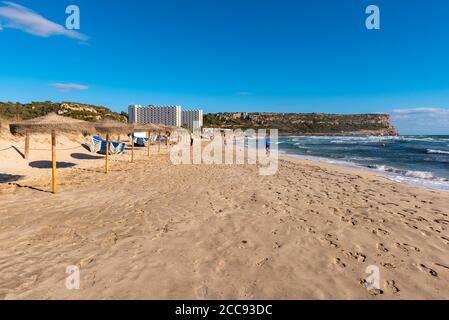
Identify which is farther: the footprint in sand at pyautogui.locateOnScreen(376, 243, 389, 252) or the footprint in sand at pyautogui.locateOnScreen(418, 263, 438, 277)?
the footprint in sand at pyautogui.locateOnScreen(376, 243, 389, 252)

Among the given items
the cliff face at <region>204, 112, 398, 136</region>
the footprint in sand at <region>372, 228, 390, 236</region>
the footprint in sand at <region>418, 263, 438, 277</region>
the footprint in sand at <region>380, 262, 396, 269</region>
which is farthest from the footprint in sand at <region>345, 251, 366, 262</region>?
the cliff face at <region>204, 112, 398, 136</region>

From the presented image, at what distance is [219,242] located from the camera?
4230mm

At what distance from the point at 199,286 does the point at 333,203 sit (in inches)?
183

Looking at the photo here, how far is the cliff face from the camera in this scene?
116831 millimetres

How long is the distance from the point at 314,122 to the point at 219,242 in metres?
127

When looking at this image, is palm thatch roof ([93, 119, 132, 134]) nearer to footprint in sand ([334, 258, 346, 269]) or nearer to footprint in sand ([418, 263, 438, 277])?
footprint in sand ([334, 258, 346, 269])

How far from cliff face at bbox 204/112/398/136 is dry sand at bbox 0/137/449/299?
10615 centimetres
